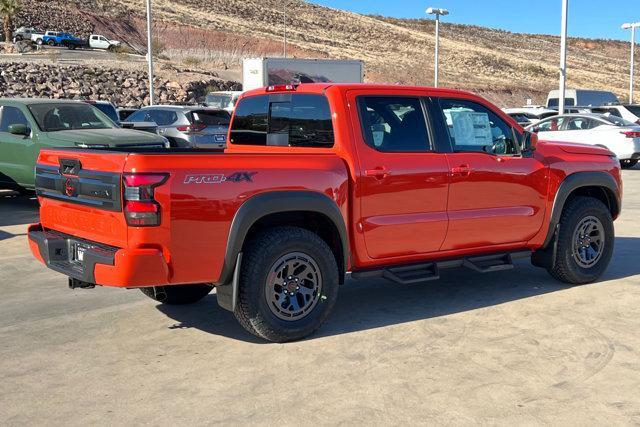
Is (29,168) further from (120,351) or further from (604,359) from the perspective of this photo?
(604,359)

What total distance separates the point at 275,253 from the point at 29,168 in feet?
26.2

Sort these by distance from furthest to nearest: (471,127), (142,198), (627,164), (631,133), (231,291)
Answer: (627,164)
(631,133)
(471,127)
(231,291)
(142,198)

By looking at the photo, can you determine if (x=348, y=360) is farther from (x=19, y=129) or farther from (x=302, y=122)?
(x=19, y=129)

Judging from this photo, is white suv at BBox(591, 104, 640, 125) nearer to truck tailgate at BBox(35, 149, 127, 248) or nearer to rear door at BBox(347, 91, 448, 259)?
rear door at BBox(347, 91, 448, 259)

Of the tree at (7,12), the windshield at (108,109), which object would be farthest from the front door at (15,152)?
the tree at (7,12)

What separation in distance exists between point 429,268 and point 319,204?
4.45 feet

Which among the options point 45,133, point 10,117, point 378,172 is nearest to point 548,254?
point 378,172

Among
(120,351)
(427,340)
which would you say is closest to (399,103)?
(427,340)

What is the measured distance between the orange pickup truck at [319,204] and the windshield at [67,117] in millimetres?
6319

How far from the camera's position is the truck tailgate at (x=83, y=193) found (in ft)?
15.6

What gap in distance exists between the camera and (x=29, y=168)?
11789 millimetres

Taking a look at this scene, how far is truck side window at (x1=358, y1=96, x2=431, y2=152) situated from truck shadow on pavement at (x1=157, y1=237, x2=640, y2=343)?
1428 mm

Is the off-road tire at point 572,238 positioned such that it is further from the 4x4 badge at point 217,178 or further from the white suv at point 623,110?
the white suv at point 623,110

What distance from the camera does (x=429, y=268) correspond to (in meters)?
6.11
